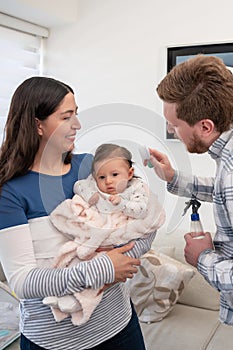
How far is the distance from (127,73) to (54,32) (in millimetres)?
668

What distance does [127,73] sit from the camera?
2.78 meters

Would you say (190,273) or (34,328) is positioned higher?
(34,328)

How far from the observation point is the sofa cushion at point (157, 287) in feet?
6.70

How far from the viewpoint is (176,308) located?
2.18 m

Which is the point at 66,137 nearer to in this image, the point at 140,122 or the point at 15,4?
the point at 140,122

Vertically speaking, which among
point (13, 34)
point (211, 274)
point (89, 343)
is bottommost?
point (89, 343)

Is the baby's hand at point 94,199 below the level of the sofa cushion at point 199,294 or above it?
above

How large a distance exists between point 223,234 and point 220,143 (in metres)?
0.23

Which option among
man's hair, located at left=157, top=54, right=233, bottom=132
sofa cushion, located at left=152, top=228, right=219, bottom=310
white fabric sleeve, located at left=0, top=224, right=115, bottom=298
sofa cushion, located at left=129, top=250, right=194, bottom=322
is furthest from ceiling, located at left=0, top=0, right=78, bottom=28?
white fabric sleeve, located at left=0, top=224, right=115, bottom=298

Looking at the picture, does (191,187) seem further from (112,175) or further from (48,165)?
(48,165)

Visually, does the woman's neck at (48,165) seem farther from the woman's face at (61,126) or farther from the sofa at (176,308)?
the sofa at (176,308)

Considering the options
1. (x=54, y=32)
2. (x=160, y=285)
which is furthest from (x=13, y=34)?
(x=160, y=285)

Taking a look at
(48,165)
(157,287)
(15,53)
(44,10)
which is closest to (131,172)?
(48,165)

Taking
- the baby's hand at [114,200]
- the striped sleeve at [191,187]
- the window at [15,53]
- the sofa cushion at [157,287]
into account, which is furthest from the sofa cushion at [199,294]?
the window at [15,53]
